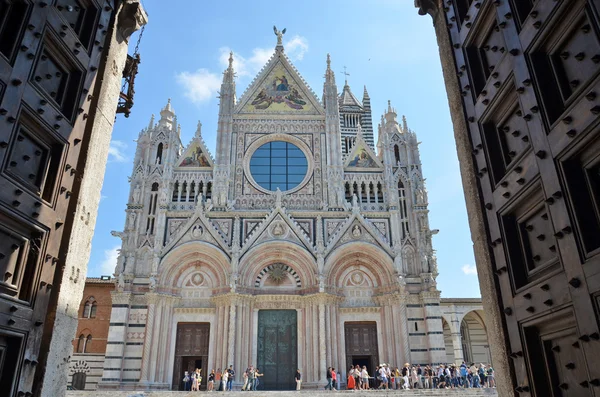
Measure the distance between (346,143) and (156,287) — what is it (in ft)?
103

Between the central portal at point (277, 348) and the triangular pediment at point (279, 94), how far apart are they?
1274 cm

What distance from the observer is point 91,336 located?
90.4ft

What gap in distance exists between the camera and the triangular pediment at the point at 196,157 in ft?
91.9

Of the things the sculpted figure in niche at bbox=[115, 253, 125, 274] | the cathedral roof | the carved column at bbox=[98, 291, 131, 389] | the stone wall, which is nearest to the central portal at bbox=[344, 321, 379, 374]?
the carved column at bbox=[98, 291, 131, 389]

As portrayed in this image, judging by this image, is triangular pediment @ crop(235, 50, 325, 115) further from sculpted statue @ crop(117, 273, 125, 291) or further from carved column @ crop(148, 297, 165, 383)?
carved column @ crop(148, 297, 165, 383)

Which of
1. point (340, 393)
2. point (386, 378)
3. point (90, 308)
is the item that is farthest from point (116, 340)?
point (386, 378)

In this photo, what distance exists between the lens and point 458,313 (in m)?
30.5

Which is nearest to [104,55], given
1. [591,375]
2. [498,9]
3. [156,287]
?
[498,9]

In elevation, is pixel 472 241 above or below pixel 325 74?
below

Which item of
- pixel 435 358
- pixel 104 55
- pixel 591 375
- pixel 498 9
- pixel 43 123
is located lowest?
pixel 591 375

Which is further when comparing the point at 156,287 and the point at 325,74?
the point at 325,74

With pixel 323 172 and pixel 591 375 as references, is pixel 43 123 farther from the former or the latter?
pixel 323 172

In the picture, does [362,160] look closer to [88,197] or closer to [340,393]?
[340,393]

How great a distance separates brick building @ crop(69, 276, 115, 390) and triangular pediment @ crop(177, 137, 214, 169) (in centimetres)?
854
